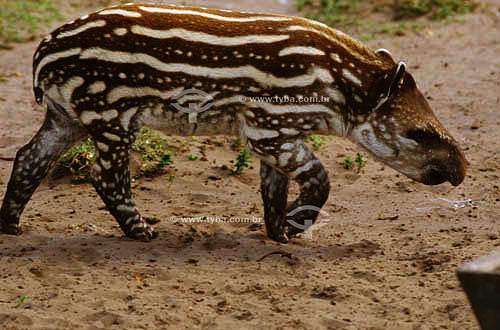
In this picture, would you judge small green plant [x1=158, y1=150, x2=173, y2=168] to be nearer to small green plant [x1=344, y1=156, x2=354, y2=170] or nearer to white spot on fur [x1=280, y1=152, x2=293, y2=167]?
small green plant [x1=344, y1=156, x2=354, y2=170]

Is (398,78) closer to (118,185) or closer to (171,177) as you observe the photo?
(118,185)

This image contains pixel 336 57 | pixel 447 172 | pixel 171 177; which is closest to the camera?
pixel 336 57

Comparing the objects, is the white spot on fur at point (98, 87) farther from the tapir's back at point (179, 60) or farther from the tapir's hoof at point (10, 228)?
the tapir's hoof at point (10, 228)

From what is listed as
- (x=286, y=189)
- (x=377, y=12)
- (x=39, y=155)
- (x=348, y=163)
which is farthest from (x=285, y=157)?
(x=377, y=12)

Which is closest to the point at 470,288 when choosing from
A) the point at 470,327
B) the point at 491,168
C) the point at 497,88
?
the point at 470,327

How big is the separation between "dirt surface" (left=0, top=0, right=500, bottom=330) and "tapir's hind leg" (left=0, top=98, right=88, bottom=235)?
1.22 ft

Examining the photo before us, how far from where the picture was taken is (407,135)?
5.82 m

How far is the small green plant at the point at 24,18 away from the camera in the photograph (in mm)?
11438

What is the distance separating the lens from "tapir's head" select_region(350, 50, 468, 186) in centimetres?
571

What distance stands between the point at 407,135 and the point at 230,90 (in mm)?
1453

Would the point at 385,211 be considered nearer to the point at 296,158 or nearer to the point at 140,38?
the point at 296,158

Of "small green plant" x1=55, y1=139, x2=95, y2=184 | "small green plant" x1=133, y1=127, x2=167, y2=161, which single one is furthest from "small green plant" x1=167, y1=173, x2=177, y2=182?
"small green plant" x1=55, y1=139, x2=95, y2=184

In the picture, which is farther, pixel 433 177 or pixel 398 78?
pixel 433 177

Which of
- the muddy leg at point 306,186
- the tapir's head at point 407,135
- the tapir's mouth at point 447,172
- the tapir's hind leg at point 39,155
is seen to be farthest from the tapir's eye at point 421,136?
the tapir's hind leg at point 39,155
